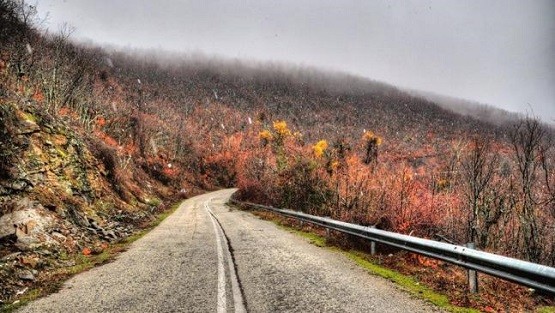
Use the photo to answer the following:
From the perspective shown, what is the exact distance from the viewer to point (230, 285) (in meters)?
6.07

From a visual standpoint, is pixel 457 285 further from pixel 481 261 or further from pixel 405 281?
pixel 481 261

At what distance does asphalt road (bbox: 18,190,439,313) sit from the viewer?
16.6ft

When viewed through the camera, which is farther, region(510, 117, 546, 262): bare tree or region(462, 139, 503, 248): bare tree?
region(462, 139, 503, 248): bare tree

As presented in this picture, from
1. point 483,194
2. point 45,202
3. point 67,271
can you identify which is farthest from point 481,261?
point 483,194

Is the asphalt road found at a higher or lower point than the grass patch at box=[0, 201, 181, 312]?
higher

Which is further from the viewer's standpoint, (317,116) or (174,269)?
(317,116)

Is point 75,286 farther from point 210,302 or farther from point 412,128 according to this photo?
point 412,128

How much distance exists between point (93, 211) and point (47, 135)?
3100 millimetres

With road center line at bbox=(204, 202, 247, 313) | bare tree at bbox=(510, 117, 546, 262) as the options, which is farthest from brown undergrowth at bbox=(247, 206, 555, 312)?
bare tree at bbox=(510, 117, 546, 262)

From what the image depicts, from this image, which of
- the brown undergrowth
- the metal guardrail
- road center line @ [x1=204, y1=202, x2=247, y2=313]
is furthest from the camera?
the brown undergrowth

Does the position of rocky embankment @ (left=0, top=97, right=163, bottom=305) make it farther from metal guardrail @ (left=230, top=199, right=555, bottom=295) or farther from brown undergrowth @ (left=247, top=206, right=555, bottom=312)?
metal guardrail @ (left=230, top=199, right=555, bottom=295)

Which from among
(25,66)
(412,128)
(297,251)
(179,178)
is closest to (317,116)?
(412,128)

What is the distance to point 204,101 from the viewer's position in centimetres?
13762

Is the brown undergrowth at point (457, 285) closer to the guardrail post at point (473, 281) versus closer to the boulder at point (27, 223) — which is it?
the guardrail post at point (473, 281)
